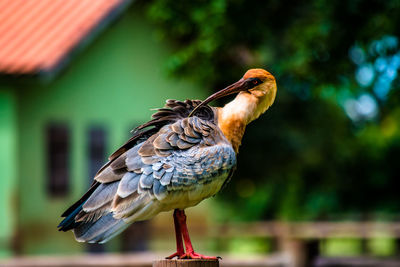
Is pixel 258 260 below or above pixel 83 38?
below

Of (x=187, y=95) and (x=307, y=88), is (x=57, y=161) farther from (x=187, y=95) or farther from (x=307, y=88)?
(x=307, y=88)

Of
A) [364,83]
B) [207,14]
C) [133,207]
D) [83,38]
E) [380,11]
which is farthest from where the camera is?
[83,38]

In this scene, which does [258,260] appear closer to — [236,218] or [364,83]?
[364,83]

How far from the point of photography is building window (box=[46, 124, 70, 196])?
15.7m

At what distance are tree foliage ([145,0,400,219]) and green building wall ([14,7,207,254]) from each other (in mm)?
921

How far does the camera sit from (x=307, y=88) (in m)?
11.4

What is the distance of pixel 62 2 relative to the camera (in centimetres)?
1636

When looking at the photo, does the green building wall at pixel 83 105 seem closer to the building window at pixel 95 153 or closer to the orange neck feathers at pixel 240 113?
the building window at pixel 95 153

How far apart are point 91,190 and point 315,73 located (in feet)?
15.6

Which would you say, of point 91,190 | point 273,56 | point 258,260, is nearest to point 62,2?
point 273,56

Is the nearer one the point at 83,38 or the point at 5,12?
the point at 83,38

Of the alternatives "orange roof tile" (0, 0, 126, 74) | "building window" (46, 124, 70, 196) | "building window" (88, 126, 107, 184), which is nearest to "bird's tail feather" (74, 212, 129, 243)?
"orange roof tile" (0, 0, 126, 74)

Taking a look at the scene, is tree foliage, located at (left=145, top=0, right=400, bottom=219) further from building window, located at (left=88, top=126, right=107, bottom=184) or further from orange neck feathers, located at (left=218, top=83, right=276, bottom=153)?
orange neck feathers, located at (left=218, top=83, right=276, bottom=153)

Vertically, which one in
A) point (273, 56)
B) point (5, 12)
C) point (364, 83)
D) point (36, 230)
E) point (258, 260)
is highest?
point (5, 12)
